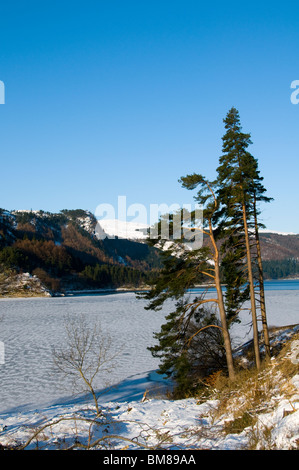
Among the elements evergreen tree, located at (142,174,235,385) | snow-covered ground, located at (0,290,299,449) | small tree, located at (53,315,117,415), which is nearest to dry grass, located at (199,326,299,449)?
snow-covered ground, located at (0,290,299,449)

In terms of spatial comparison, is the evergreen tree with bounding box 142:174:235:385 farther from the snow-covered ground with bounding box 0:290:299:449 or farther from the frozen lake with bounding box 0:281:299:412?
the frozen lake with bounding box 0:281:299:412

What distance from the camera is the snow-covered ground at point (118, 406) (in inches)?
249

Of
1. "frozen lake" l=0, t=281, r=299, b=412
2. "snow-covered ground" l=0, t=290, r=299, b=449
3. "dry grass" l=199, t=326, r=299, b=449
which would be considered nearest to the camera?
"dry grass" l=199, t=326, r=299, b=449

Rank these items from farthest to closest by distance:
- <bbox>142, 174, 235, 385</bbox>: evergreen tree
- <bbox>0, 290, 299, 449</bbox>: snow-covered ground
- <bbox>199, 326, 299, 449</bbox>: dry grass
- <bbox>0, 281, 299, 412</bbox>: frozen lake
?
<bbox>0, 281, 299, 412</bbox>: frozen lake → <bbox>142, 174, 235, 385</bbox>: evergreen tree → <bbox>0, 290, 299, 449</bbox>: snow-covered ground → <bbox>199, 326, 299, 449</bbox>: dry grass

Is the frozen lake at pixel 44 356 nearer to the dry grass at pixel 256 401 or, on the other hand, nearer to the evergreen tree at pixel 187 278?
the evergreen tree at pixel 187 278

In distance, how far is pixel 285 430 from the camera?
199 inches

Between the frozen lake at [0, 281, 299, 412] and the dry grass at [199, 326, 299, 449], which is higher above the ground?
the dry grass at [199, 326, 299, 449]

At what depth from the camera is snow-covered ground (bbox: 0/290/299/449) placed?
20.7 feet

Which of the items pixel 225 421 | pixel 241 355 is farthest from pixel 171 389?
pixel 225 421

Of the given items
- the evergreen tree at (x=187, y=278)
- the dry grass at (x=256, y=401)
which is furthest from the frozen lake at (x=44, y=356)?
the dry grass at (x=256, y=401)

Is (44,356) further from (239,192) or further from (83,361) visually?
(239,192)
